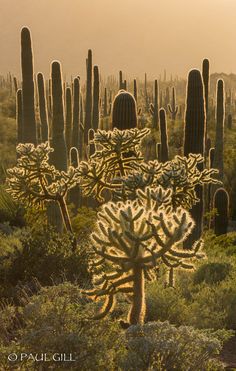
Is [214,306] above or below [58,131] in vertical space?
below

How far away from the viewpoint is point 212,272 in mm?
8750

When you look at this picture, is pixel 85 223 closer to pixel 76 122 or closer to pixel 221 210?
pixel 221 210

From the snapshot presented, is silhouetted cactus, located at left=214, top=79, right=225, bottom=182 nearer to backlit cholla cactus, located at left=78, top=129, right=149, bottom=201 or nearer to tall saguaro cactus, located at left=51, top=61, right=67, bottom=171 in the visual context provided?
tall saguaro cactus, located at left=51, top=61, right=67, bottom=171

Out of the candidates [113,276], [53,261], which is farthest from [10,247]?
[113,276]

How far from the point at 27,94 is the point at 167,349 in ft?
38.1

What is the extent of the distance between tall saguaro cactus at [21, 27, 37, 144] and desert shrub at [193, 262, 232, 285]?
7602 millimetres

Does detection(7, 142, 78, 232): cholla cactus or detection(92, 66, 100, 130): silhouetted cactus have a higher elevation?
detection(92, 66, 100, 130): silhouetted cactus

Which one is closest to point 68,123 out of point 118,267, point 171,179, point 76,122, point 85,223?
point 76,122

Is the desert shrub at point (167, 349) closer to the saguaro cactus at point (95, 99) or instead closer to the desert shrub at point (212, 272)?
the desert shrub at point (212, 272)

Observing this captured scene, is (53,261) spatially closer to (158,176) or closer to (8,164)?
(158,176)

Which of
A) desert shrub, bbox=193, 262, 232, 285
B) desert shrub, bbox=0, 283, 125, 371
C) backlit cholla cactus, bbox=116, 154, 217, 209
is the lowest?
desert shrub, bbox=193, 262, 232, 285

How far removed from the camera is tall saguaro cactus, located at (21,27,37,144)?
604 inches

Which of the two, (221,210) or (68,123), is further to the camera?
(68,123)

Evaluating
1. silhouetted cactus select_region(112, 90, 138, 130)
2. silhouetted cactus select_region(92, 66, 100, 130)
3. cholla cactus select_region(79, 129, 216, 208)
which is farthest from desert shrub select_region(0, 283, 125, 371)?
silhouetted cactus select_region(92, 66, 100, 130)
